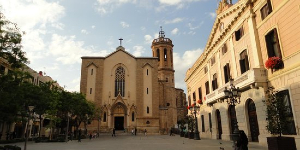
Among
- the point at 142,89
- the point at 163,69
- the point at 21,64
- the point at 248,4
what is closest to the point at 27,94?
the point at 21,64

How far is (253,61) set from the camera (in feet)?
54.8

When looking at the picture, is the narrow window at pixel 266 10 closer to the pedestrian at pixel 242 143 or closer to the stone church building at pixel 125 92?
the pedestrian at pixel 242 143

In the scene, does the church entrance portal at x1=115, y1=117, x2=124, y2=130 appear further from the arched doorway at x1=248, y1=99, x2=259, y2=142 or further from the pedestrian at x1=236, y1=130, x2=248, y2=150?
the pedestrian at x1=236, y1=130, x2=248, y2=150

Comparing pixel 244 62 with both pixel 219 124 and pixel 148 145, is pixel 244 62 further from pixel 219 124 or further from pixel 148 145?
pixel 148 145

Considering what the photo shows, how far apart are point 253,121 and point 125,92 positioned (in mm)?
36835

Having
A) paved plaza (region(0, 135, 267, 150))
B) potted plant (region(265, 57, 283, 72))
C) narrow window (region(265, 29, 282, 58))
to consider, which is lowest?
paved plaza (region(0, 135, 267, 150))

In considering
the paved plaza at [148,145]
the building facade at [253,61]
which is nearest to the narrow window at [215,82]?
the building facade at [253,61]

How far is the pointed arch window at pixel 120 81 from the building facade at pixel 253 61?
2780 cm

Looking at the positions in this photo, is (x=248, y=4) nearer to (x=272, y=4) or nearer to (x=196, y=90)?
(x=272, y=4)

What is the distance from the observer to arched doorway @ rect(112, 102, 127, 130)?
161 feet

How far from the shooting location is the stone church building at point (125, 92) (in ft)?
159

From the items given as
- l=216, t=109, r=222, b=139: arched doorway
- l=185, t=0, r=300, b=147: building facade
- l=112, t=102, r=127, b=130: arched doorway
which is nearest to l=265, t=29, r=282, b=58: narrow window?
l=185, t=0, r=300, b=147: building facade

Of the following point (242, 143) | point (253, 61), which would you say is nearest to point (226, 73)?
point (253, 61)

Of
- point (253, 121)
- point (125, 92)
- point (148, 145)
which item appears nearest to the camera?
point (253, 121)
